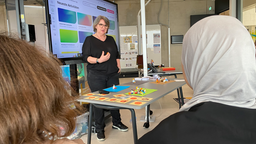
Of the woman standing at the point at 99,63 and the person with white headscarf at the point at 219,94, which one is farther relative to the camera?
the woman standing at the point at 99,63

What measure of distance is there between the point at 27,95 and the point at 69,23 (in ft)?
8.30

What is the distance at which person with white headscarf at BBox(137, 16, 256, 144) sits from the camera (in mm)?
717

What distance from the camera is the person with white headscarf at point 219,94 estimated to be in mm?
717

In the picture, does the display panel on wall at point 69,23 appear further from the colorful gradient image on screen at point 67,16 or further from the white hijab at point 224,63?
the white hijab at point 224,63

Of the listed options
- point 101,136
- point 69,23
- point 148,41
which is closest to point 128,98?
point 101,136

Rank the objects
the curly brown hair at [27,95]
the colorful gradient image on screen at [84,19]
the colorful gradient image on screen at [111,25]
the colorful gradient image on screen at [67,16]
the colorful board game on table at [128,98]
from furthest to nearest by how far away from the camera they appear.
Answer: the colorful gradient image on screen at [111,25]
the colorful gradient image on screen at [84,19]
the colorful gradient image on screen at [67,16]
the colorful board game on table at [128,98]
the curly brown hair at [27,95]

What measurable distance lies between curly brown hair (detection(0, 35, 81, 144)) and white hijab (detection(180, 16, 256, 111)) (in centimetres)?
67

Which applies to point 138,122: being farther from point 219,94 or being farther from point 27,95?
point 27,95

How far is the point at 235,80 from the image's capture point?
2.71 feet

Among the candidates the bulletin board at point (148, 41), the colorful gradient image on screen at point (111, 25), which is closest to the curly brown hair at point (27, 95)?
the colorful gradient image on screen at point (111, 25)

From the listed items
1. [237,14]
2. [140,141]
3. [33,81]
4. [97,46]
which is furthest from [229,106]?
[237,14]

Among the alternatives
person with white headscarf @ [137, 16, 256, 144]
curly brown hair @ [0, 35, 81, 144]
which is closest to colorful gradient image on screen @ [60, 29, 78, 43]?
person with white headscarf @ [137, 16, 256, 144]

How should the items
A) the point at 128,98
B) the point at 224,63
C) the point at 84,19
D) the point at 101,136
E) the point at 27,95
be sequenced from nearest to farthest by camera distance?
the point at 27,95
the point at 224,63
the point at 128,98
the point at 101,136
the point at 84,19

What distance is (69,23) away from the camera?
2680 millimetres
